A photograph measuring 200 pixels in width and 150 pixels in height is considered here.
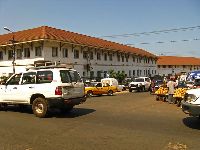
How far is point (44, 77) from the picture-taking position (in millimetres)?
12875

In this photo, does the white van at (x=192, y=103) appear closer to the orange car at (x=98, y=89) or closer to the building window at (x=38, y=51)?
the orange car at (x=98, y=89)

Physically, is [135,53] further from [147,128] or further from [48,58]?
[147,128]

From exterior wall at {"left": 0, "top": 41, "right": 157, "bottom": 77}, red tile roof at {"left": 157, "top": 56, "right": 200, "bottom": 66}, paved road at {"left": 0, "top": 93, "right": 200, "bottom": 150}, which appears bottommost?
paved road at {"left": 0, "top": 93, "right": 200, "bottom": 150}

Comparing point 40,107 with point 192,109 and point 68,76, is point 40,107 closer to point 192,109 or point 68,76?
point 68,76

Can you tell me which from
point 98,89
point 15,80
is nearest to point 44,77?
point 15,80

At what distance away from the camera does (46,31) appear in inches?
1481

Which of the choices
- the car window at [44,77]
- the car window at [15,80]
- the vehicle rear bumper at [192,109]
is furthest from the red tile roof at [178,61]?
the vehicle rear bumper at [192,109]

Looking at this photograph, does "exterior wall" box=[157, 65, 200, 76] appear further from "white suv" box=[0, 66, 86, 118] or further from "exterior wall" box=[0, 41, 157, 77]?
"white suv" box=[0, 66, 86, 118]

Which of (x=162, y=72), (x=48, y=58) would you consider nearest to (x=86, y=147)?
(x=48, y=58)

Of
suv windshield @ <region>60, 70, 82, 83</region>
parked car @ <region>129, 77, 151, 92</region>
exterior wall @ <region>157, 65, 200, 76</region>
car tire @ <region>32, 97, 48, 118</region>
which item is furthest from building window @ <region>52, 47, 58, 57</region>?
exterior wall @ <region>157, 65, 200, 76</region>

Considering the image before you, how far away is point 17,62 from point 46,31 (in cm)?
553

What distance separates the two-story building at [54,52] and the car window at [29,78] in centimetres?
1512

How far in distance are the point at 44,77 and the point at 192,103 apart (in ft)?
20.7

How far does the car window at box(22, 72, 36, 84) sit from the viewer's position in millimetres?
13211
